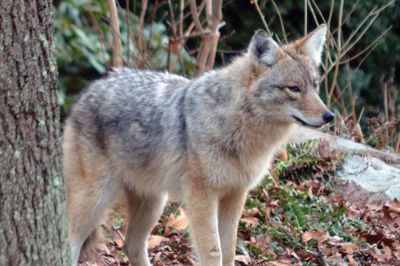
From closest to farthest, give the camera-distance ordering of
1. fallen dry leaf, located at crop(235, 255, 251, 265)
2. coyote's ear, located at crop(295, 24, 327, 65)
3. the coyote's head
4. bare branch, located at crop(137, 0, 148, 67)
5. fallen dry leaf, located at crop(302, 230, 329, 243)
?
the coyote's head, coyote's ear, located at crop(295, 24, 327, 65), fallen dry leaf, located at crop(235, 255, 251, 265), fallen dry leaf, located at crop(302, 230, 329, 243), bare branch, located at crop(137, 0, 148, 67)

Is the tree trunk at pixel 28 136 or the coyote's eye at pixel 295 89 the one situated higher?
the tree trunk at pixel 28 136

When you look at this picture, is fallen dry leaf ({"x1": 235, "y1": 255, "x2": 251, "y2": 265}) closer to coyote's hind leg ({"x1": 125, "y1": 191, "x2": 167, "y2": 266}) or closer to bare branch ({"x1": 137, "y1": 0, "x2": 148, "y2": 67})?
coyote's hind leg ({"x1": 125, "y1": 191, "x2": 167, "y2": 266})

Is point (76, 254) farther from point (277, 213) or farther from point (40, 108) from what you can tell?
point (40, 108)

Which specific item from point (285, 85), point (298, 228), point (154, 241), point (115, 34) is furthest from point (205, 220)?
point (115, 34)

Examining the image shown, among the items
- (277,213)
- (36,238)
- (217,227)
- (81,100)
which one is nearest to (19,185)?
(36,238)

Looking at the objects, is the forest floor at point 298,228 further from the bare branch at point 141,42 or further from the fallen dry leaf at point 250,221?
the bare branch at point 141,42

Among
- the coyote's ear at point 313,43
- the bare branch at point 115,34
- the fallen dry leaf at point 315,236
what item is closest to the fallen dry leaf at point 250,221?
the fallen dry leaf at point 315,236

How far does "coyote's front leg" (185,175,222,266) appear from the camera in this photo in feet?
18.9

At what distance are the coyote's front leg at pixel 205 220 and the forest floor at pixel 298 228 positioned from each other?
26.0 inches

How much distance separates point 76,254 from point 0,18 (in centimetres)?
287

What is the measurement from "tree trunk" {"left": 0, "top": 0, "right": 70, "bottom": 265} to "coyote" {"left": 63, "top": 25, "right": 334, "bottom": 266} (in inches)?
79.3

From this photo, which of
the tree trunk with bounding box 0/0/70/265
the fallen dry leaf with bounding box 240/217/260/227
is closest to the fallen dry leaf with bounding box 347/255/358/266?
the fallen dry leaf with bounding box 240/217/260/227

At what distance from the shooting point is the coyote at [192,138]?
5766 mm

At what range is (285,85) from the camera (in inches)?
226
